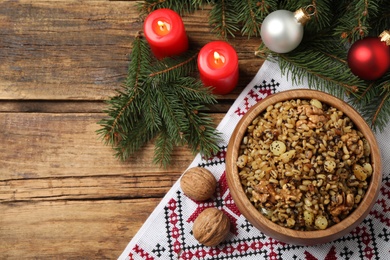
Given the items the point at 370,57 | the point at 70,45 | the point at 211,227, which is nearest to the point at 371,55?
the point at 370,57

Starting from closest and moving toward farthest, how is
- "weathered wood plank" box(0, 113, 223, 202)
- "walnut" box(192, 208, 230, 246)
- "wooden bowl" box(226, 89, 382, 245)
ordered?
1. "wooden bowl" box(226, 89, 382, 245)
2. "walnut" box(192, 208, 230, 246)
3. "weathered wood plank" box(0, 113, 223, 202)

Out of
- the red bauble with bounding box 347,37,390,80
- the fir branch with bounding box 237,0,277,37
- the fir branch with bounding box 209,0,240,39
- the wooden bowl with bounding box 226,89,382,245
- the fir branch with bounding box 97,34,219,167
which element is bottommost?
the wooden bowl with bounding box 226,89,382,245

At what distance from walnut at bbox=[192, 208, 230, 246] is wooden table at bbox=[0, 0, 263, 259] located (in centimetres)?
13

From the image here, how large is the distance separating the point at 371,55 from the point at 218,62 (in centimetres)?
32

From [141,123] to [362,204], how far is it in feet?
1.69

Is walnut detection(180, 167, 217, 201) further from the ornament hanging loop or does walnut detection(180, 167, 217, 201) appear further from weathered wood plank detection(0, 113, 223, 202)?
the ornament hanging loop

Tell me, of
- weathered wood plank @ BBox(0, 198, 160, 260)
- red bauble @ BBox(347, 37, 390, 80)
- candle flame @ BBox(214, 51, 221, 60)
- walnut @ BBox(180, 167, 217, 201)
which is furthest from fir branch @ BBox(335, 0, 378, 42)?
weathered wood plank @ BBox(0, 198, 160, 260)

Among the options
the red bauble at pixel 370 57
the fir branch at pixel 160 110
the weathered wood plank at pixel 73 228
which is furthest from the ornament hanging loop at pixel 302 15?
the weathered wood plank at pixel 73 228

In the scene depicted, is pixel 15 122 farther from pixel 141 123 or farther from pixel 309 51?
pixel 309 51

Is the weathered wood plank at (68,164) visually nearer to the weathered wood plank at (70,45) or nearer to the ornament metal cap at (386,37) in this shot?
the weathered wood plank at (70,45)

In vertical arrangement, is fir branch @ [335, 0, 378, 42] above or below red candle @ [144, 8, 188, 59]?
below

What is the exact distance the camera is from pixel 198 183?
1.11 meters

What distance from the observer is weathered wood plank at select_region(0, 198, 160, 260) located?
1188 mm

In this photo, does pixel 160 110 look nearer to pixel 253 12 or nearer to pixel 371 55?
pixel 253 12
